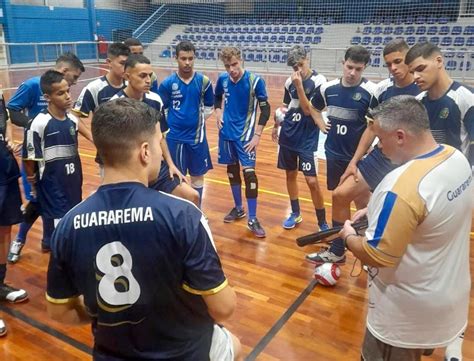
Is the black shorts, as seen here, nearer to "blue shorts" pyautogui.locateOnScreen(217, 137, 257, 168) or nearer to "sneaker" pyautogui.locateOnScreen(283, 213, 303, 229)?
"sneaker" pyautogui.locateOnScreen(283, 213, 303, 229)

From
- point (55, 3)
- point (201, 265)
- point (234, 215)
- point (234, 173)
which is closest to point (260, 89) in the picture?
point (234, 173)

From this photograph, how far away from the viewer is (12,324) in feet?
10.4

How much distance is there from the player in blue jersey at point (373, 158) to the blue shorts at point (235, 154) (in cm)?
134

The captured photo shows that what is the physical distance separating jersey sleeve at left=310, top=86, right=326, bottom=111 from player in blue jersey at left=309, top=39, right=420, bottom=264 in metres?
0.62

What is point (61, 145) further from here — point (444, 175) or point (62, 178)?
point (444, 175)

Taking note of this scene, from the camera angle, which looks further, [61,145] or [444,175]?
[61,145]

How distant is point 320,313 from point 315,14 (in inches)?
860

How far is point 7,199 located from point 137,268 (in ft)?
7.79

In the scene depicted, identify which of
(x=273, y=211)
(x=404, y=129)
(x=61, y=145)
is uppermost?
(x=404, y=129)

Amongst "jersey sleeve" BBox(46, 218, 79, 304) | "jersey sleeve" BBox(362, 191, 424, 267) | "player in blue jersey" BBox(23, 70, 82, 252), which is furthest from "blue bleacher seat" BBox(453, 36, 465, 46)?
"jersey sleeve" BBox(46, 218, 79, 304)

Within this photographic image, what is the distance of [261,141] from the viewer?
28.0 feet

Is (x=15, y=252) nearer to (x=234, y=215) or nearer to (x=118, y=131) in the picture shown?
(x=234, y=215)

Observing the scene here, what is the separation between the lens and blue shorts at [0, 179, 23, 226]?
3.28 meters

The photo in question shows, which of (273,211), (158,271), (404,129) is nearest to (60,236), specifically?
(158,271)
